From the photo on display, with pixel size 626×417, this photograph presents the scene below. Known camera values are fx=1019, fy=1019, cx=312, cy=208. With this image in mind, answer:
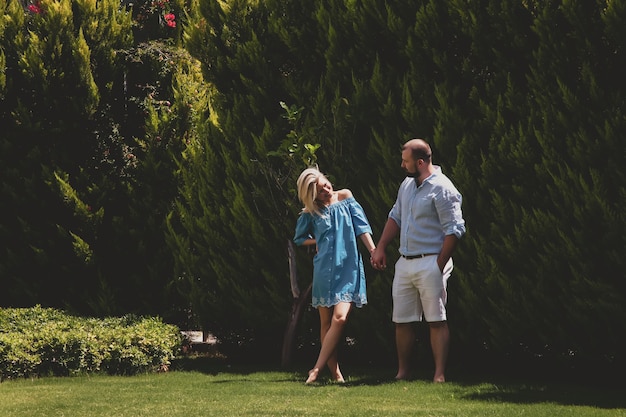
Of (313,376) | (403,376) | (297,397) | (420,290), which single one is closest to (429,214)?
(420,290)

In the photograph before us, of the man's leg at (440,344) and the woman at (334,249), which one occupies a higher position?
the woman at (334,249)

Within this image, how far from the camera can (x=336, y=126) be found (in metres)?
10.1

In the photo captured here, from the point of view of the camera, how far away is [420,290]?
8672 millimetres

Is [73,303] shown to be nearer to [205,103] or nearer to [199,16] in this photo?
[205,103]

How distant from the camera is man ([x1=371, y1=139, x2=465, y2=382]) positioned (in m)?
8.44

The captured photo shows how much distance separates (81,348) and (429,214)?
3945 millimetres

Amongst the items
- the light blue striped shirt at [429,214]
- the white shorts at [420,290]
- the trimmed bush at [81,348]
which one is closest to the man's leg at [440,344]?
the white shorts at [420,290]

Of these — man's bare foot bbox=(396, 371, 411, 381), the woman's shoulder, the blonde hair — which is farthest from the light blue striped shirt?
man's bare foot bbox=(396, 371, 411, 381)

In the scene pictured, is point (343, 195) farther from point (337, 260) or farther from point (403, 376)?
point (403, 376)

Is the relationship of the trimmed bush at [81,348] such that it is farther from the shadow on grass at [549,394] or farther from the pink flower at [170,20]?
the pink flower at [170,20]

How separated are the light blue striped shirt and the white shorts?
0.12 m

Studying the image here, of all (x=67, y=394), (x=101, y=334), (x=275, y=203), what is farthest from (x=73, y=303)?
(x=67, y=394)

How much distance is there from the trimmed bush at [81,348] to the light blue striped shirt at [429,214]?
10.6ft

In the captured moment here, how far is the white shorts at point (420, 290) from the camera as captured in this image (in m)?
8.55
